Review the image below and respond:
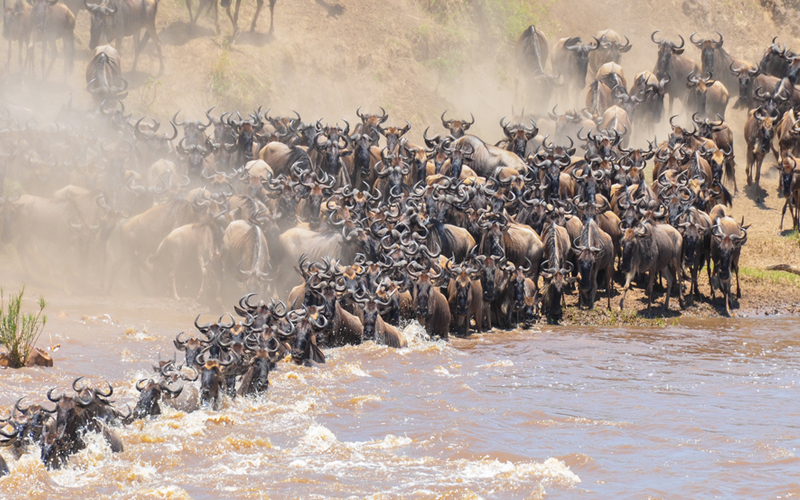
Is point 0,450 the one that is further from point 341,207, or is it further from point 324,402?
point 341,207

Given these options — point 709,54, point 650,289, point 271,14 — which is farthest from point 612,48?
point 650,289

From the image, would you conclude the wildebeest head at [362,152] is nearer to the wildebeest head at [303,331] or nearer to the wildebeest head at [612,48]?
the wildebeest head at [303,331]

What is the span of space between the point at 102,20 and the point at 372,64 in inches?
318

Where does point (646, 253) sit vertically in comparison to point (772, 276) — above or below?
above

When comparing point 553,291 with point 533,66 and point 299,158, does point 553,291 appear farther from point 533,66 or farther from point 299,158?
point 533,66

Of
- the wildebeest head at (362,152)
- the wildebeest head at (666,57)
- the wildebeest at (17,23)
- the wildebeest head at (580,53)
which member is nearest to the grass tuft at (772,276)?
the wildebeest head at (362,152)

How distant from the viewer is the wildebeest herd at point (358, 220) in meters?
13.6

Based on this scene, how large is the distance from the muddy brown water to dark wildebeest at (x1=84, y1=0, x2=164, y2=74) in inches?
487

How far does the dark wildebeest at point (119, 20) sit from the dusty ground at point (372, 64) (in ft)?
2.80

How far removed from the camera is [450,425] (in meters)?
9.34

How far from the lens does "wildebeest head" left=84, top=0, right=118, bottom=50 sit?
23688 mm

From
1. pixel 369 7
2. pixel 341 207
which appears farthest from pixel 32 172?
pixel 369 7

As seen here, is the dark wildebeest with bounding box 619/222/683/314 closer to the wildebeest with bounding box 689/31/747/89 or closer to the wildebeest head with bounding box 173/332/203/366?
the wildebeest head with bounding box 173/332/203/366

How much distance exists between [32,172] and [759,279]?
1348cm
